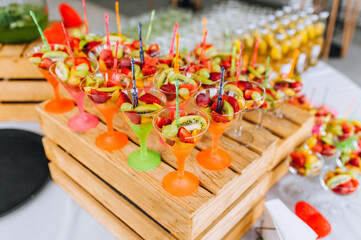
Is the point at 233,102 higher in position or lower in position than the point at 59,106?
higher

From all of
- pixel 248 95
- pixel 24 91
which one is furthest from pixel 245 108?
pixel 24 91

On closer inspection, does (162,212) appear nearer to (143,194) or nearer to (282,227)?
(143,194)

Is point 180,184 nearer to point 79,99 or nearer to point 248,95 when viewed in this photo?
point 248,95

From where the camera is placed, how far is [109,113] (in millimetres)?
1156

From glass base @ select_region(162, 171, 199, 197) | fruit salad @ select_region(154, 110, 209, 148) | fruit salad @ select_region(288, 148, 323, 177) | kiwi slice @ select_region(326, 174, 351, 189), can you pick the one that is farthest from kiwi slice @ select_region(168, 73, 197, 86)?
kiwi slice @ select_region(326, 174, 351, 189)

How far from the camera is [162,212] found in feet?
3.29

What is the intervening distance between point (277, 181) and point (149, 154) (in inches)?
24.7

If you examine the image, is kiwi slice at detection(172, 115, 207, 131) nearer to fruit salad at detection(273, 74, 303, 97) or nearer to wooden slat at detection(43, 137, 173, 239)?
wooden slat at detection(43, 137, 173, 239)

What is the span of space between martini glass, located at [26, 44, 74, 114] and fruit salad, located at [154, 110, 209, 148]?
61 cm

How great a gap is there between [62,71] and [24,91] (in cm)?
72

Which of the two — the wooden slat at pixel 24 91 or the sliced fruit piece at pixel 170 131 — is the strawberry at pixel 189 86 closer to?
the sliced fruit piece at pixel 170 131

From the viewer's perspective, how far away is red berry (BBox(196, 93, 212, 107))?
3.33 ft

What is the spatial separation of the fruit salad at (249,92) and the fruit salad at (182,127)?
214mm

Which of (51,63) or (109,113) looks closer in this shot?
(109,113)
